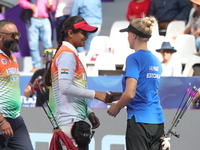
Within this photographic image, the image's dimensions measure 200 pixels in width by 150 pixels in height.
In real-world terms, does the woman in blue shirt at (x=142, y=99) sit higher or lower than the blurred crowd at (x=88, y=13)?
lower

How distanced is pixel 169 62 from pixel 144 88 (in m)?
3.67

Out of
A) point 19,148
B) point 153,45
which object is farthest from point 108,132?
point 153,45

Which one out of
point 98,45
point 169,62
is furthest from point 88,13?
point 169,62

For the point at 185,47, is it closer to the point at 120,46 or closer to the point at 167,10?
the point at 167,10

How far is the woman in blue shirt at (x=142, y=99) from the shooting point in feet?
12.6

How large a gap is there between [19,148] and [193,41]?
4.67 meters

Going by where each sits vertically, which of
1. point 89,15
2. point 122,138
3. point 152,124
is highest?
point 89,15

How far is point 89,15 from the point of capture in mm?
8641

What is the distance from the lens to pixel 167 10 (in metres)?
8.81

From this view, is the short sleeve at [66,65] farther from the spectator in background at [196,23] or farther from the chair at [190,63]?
the spectator in background at [196,23]

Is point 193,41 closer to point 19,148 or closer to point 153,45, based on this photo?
point 153,45

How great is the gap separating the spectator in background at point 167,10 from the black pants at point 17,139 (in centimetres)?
500

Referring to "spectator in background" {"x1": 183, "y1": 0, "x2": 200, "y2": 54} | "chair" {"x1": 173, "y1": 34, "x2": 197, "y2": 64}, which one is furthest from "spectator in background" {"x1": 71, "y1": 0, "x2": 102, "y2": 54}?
"spectator in background" {"x1": 183, "y1": 0, "x2": 200, "y2": 54}

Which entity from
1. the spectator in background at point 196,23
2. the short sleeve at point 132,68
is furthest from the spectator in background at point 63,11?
the short sleeve at point 132,68
